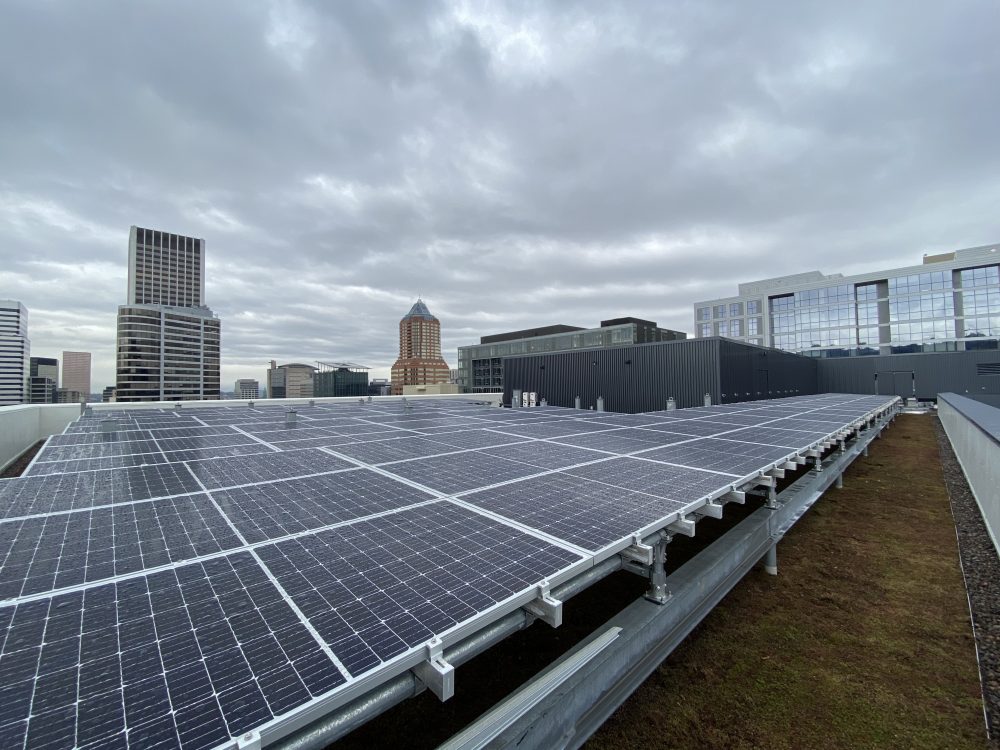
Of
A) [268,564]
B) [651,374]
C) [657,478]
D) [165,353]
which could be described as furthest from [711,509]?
[165,353]

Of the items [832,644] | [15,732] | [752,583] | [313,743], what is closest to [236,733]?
[313,743]

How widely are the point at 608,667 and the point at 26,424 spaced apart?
2368cm

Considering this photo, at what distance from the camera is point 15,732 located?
73.7 inches

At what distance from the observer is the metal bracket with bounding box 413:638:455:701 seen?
2371mm

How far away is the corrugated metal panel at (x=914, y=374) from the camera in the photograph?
46.3 metres

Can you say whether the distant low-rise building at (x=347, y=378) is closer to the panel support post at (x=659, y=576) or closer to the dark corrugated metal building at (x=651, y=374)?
the dark corrugated metal building at (x=651, y=374)

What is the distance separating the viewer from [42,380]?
179 metres

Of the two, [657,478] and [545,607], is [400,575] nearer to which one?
[545,607]

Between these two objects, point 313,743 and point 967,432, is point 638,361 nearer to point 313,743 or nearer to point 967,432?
point 967,432

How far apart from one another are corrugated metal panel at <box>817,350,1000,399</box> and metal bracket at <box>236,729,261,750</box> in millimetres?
67132

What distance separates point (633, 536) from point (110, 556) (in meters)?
4.93

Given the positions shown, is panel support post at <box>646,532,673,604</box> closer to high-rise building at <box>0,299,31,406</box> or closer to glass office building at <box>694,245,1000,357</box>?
glass office building at <box>694,245,1000,357</box>

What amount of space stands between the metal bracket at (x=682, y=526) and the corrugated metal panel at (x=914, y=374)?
63.0m

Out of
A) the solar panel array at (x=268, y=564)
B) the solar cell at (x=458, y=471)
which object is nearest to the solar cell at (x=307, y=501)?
the solar panel array at (x=268, y=564)
